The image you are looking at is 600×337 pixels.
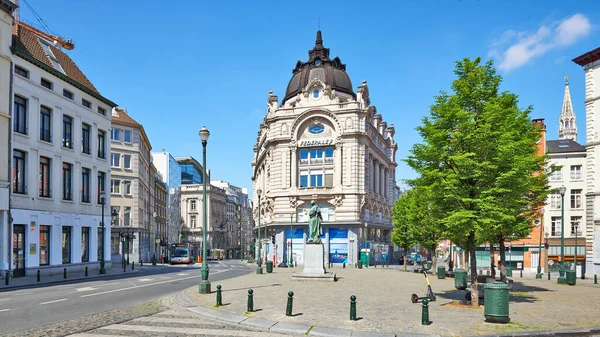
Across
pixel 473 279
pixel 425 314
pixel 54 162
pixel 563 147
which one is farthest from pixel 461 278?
pixel 563 147

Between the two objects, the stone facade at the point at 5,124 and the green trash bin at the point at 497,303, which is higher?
the stone facade at the point at 5,124

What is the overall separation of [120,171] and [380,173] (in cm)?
3645

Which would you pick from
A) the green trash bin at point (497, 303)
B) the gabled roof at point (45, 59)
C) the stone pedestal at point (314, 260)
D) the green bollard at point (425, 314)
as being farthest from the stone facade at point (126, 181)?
the green trash bin at point (497, 303)

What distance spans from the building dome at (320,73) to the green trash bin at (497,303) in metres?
51.7

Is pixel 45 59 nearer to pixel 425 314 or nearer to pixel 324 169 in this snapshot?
pixel 425 314

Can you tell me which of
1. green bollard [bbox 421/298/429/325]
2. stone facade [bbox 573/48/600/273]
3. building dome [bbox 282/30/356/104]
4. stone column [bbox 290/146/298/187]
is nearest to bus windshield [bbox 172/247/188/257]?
stone column [bbox 290/146/298/187]

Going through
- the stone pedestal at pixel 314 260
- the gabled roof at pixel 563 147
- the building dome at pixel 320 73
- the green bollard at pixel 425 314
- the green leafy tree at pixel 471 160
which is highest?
the building dome at pixel 320 73

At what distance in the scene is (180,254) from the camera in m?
59.8

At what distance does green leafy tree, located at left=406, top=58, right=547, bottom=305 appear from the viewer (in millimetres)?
15984

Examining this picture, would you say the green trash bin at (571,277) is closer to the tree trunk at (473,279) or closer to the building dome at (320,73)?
the tree trunk at (473,279)

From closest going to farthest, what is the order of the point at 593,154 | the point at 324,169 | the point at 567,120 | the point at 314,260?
the point at 314,260, the point at 593,154, the point at 324,169, the point at 567,120

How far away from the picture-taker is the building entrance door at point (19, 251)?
30.0 metres

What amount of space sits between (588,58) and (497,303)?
3208 centimetres

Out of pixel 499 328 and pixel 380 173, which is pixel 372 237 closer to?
pixel 380 173
